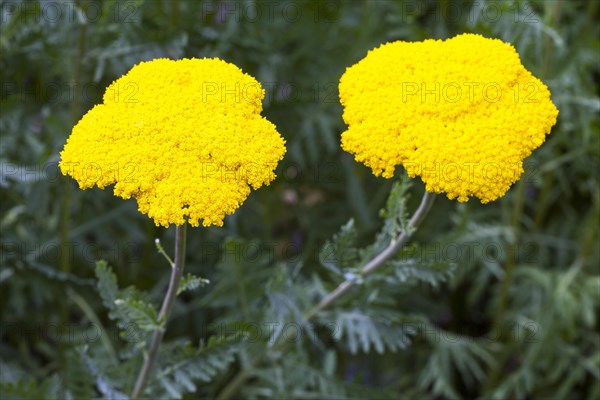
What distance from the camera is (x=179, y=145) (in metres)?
1.97

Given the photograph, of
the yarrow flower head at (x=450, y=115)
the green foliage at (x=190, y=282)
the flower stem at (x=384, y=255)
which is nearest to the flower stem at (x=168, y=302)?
the green foliage at (x=190, y=282)

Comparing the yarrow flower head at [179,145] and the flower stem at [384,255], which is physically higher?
the yarrow flower head at [179,145]

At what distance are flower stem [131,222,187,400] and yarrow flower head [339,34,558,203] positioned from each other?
521 millimetres

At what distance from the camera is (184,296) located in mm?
4340

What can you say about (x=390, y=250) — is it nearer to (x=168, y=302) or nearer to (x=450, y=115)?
(x=450, y=115)

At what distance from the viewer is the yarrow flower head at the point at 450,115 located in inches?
78.2

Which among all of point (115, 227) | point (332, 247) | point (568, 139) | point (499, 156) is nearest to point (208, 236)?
point (115, 227)

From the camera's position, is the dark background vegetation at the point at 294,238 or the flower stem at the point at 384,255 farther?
the dark background vegetation at the point at 294,238

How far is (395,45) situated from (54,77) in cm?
248

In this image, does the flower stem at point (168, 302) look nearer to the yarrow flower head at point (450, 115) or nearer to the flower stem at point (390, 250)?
the yarrow flower head at point (450, 115)

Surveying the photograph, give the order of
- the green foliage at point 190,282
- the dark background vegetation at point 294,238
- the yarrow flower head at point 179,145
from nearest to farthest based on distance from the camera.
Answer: the yarrow flower head at point 179,145 → the green foliage at point 190,282 → the dark background vegetation at point 294,238

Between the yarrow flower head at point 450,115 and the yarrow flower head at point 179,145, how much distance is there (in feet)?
0.94

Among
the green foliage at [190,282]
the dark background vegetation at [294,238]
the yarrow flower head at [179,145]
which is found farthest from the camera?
the dark background vegetation at [294,238]

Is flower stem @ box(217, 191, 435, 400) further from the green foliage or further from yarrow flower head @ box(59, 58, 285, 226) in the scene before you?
the green foliage
